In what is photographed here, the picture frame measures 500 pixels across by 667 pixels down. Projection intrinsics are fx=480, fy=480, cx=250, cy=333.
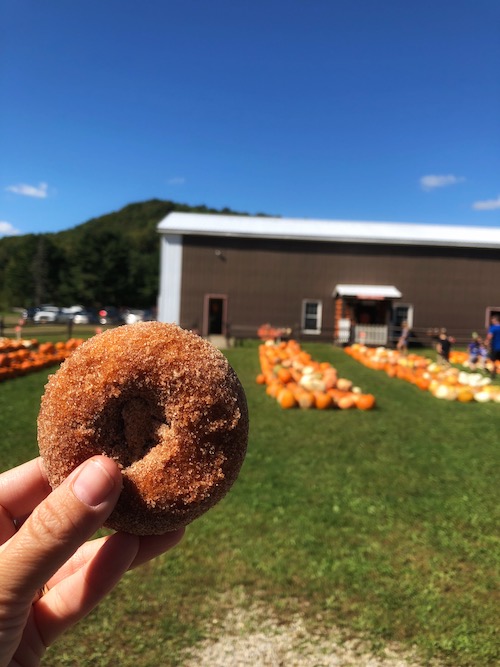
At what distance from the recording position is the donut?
1681mm

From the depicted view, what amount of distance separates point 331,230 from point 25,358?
19248mm

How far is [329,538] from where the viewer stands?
4387 mm

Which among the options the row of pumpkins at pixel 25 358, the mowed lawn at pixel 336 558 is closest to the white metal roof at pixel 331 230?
the row of pumpkins at pixel 25 358

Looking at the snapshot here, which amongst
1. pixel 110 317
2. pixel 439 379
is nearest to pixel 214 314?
pixel 439 379

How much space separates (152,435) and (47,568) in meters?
0.53

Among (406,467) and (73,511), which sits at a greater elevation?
(73,511)

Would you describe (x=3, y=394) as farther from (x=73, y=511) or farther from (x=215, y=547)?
(x=73, y=511)

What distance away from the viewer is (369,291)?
25766mm

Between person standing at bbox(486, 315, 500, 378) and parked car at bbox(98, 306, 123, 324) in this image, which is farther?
parked car at bbox(98, 306, 123, 324)

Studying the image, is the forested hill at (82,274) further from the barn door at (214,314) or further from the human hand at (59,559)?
the human hand at (59,559)

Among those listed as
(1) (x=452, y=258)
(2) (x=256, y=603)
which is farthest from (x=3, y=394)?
(1) (x=452, y=258)

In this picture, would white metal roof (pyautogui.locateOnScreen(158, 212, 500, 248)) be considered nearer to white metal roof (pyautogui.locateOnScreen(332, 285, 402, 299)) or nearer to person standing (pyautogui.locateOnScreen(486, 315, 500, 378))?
white metal roof (pyautogui.locateOnScreen(332, 285, 402, 299))

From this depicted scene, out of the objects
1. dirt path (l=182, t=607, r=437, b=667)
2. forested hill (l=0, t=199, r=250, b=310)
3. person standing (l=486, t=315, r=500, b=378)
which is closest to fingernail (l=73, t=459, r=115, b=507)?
dirt path (l=182, t=607, r=437, b=667)

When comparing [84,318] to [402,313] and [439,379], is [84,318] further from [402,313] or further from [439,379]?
[439,379]
